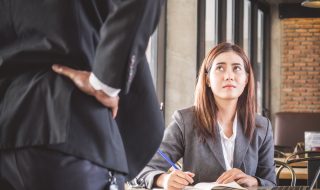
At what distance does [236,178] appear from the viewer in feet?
8.13

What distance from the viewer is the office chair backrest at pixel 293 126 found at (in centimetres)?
828

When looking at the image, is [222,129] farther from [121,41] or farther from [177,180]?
[121,41]

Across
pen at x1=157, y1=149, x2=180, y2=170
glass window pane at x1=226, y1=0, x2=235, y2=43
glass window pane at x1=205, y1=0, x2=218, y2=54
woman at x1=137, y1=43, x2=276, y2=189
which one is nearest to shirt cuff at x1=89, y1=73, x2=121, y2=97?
pen at x1=157, y1=149, x2=180, y2=170

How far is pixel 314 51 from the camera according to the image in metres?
→ 11.2

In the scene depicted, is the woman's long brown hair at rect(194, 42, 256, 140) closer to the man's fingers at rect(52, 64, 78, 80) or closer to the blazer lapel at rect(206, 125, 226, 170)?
the blazer lapel at rect(206, 125, 226, 170)


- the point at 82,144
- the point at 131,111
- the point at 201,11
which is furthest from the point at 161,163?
the point at 201,11

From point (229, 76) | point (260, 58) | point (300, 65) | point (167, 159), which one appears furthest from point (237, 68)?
point (300, 65)

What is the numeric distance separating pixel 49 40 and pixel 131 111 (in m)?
0.24

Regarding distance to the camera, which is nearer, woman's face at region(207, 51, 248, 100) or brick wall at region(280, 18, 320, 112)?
woman's face at region(207, 51, 248, 100)

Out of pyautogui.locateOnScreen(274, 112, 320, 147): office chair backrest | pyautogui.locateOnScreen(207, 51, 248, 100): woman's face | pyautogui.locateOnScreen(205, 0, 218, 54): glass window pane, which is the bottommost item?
pyautogui.locateOnScreen(274, 112, 320, 147): office chair backrest

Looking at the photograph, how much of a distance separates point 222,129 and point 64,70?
176 centimetres

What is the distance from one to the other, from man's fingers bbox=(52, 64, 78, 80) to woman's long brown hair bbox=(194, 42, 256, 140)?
5.59ft

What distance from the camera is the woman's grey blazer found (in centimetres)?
276

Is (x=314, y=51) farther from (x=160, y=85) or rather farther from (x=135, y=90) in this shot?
(x=135, y=90)
